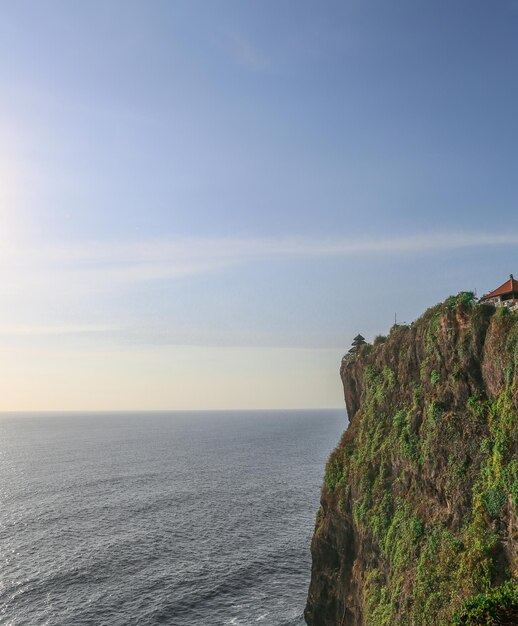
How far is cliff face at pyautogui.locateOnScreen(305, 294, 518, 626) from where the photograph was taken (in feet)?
105

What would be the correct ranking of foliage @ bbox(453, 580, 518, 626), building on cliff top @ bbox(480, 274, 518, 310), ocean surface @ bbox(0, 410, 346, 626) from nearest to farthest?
1. foliage @ bbox(453, 580, 518, 626)
2. building on cliff top @ bbox(480, 274, 518, 310)
3. ocean surface @ bbox(0, 410, 346, 626)

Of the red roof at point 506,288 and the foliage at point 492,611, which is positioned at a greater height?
the red roof at point 506,288

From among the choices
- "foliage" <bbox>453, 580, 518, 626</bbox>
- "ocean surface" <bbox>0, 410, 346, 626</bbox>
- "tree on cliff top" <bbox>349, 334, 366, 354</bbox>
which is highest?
"tree on cliff top" <bbox>349, 334, 366, 354</bbox>

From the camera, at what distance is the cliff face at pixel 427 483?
3191 cm

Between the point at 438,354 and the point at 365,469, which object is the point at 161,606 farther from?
the point at 438,354

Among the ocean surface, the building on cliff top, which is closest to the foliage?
the building on cliff top

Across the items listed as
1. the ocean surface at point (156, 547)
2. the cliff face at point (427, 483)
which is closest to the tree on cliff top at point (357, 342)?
the cliff face at point (427, 483)

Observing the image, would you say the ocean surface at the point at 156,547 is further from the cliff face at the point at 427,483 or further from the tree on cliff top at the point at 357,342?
Answer: the tree on cliff top at the point at 357,342

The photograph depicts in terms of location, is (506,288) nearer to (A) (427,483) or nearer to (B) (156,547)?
(A) (427,483)

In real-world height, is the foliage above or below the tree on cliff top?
below

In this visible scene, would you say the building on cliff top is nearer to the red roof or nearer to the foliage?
the red roof

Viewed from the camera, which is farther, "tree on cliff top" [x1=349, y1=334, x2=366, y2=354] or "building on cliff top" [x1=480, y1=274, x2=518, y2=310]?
"tree on cliff top" [x1=349, y1=334, x2=366, y2=354]

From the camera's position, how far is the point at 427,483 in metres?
39.7

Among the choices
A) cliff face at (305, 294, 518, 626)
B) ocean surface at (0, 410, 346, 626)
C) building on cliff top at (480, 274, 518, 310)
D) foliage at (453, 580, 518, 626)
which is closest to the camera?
foliage at (453, 580, 518, 626)
